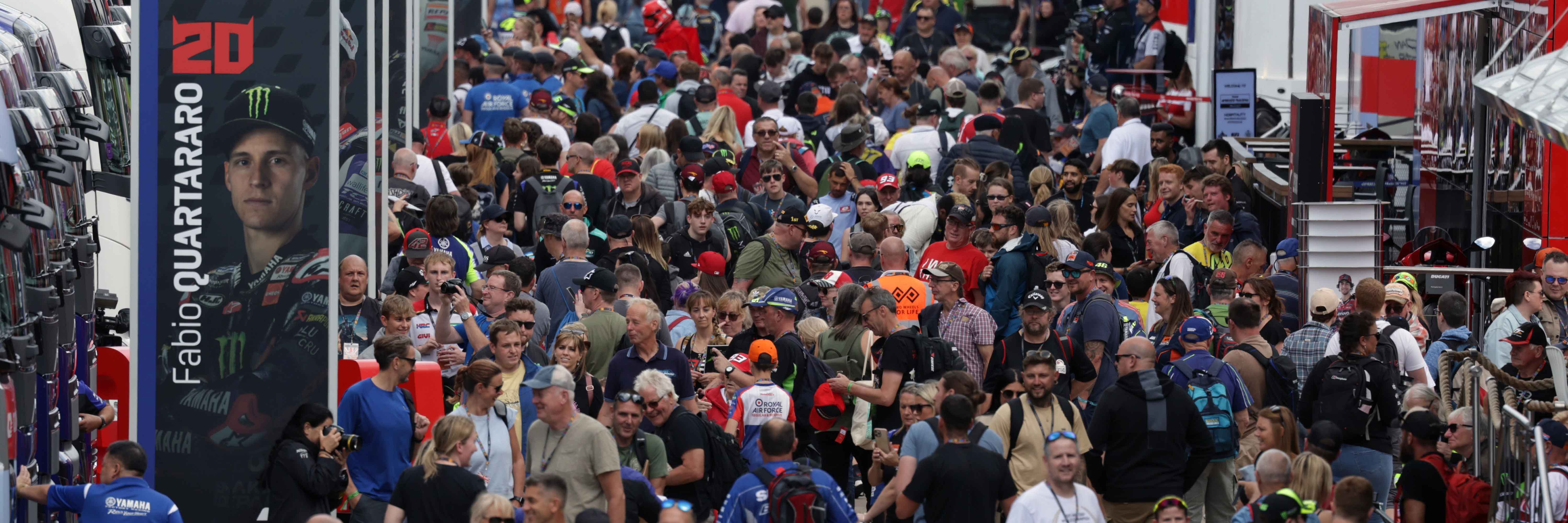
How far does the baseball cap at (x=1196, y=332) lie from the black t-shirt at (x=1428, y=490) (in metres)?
1.31

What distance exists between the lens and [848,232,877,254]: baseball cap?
12.0 metres

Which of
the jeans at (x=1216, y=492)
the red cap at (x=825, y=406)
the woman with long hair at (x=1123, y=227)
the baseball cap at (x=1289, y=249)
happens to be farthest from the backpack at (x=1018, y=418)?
the woman with long hair at (x=1123, y=227)

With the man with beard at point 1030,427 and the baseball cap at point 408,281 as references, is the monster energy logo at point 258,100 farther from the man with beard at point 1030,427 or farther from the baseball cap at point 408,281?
the man with beard at point 1030,427

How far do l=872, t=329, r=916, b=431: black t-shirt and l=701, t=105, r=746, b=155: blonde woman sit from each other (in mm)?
6220

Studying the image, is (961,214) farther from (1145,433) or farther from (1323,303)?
(1145,433)

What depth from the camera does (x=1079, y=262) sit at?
11367 mm

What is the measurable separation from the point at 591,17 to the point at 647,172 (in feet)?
49.6

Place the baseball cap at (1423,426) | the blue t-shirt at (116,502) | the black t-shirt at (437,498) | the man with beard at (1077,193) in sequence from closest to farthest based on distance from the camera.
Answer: the blue t-shirt at (116,502), the black t-shirt at (437,498), the baseball cap at (1423,426), the man with beard at (1077,193)

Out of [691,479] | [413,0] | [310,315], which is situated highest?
[413,0]

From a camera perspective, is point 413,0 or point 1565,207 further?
point 413,0

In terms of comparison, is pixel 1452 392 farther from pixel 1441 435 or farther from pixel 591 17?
pixel 591 17

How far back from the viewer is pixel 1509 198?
47.5 feet

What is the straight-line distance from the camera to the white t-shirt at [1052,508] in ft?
26.9

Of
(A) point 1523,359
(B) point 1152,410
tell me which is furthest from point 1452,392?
(B) point 1152,410
